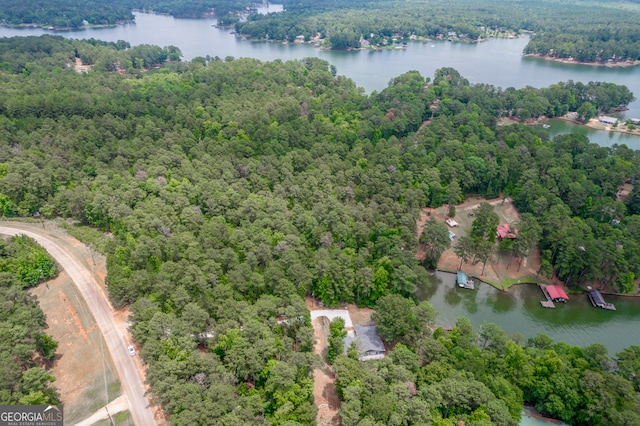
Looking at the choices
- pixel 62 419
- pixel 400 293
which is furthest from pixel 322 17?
pixel 62 419

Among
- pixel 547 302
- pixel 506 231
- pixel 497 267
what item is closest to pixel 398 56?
pixel 506 231

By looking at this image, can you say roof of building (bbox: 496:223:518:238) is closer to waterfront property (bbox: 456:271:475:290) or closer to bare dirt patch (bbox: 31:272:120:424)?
waterfront property (bbox: 456:271:475:290)

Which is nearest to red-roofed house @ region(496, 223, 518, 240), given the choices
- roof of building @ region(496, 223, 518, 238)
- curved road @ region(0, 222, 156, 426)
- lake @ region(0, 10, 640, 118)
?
roof of building @ region(496, 223, 518, 238)

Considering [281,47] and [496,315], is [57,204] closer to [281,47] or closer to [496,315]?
[496,315]

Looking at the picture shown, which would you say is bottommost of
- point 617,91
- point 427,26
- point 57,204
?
point 57,204

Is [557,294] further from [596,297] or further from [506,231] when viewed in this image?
[506,231]

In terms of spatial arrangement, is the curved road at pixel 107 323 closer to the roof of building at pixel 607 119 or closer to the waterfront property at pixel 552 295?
the waterfront property at pixel 552 295

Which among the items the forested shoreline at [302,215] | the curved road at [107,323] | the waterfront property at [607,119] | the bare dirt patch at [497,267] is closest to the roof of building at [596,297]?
the forested shoreline at [302,215]

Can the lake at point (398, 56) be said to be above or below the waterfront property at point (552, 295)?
above
